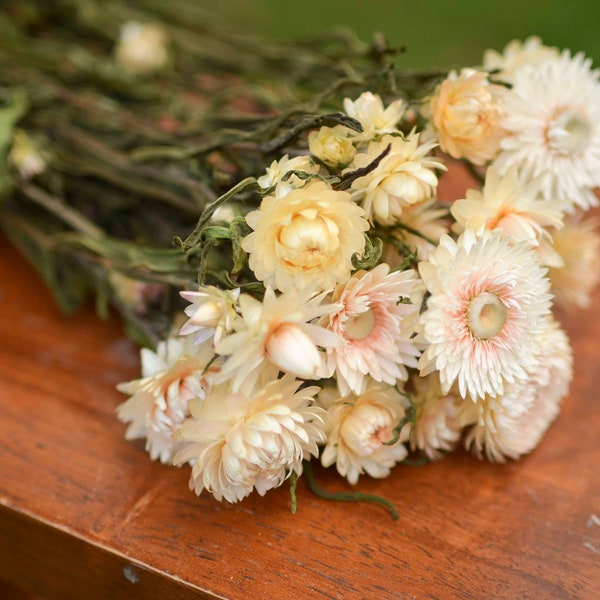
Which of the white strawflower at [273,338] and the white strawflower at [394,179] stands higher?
the white strawflower at [394,179]

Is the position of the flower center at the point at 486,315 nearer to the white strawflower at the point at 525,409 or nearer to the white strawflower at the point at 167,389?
the white strawflower at the point at 525,409

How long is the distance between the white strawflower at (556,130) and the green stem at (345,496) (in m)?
0.28

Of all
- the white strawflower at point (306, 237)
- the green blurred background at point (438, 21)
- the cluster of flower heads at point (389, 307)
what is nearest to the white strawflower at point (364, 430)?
the cluster of flower heads at point (389, 307)

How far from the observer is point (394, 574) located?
1.68 ft

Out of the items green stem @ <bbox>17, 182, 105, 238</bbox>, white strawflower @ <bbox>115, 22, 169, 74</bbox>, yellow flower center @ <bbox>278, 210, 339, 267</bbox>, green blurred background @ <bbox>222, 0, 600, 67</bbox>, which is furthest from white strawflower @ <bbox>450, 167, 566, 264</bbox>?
green blurred background @ <bbox>222, 0, 600, 67</bbox>

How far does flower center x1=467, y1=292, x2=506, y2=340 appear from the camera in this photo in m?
0.50

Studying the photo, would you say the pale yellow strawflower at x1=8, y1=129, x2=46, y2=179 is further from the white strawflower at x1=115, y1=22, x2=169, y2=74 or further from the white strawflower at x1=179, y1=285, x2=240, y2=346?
the white strawflower at x1=179, y1=285, x2=240, y2=346

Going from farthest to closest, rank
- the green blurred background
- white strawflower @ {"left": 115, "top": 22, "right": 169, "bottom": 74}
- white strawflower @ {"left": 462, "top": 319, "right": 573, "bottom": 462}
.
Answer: the green blurred background, white strawflower @ {"left": 115, "top": 22, "right": 169, "bottom": 74}, white strawflower @ {"left": 462, "top": 319, "right": 573, "bottom": 462}

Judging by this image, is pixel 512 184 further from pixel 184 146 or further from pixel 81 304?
pixel 81 304

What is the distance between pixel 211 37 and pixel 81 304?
42cm

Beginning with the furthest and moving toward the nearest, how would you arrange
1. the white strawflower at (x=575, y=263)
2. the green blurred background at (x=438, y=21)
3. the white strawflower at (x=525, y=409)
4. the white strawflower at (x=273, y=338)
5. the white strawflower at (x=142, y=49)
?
the green blurred background at (x=438, y=21)
the white strawflower at (x=142, y=49)
the white strawflower at (x=575, y=263)
the white strawflower at (x=525, y=409)
the white strawflower at (x=273, y=338)

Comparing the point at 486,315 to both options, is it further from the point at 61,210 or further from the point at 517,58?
the point at 61,210

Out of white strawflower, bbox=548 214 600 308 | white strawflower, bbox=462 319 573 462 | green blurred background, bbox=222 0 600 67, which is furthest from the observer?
green blurred background, bbox=222 0 600 67

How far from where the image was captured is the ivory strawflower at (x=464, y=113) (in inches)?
21.8
